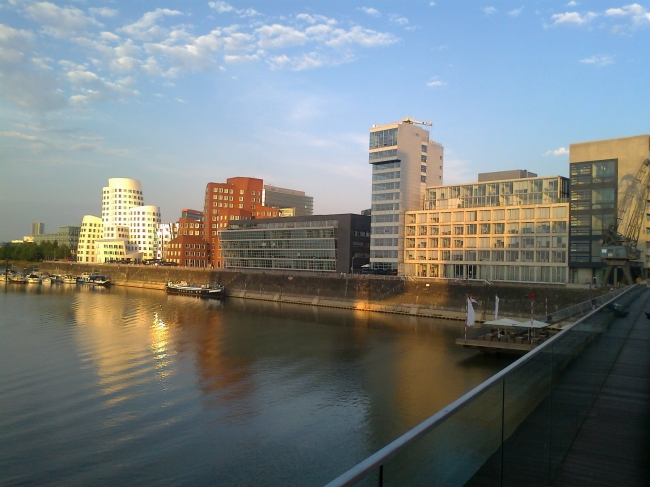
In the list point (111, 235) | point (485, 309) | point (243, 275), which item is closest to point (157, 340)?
point (485, 309)

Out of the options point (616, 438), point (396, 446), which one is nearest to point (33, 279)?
point (616, 438)

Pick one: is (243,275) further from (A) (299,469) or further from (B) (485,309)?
(A) (299,469)

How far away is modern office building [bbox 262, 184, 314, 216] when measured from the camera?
519 ft

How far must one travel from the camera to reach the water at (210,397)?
15344mm

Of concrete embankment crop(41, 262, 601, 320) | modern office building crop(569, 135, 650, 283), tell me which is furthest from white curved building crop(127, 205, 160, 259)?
modern office building crop(569, 135, 650, 283)

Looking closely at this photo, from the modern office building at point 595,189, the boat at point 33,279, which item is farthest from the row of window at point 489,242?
the boat at point 33,279

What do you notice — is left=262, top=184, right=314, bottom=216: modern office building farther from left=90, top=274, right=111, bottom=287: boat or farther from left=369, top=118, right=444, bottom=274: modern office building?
left=369, top=118, right=444, bottom=274: modern office building

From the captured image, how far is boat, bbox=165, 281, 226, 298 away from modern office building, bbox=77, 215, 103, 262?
74.7 meters

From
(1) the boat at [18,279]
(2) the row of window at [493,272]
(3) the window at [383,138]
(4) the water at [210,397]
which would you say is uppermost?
(3) the window at [383,138]

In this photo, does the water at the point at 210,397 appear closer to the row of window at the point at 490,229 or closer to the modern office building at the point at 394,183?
the row of window at the point at 490,229

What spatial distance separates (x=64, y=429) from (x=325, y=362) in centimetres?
1562

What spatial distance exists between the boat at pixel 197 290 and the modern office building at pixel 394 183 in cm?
2463

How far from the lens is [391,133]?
78562mm

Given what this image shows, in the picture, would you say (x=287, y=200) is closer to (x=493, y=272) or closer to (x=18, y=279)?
(x=18, y=279)
